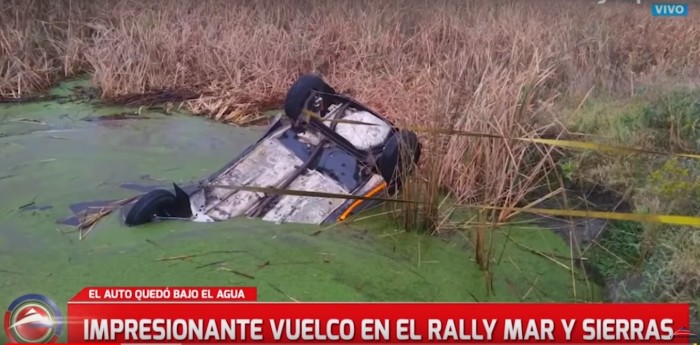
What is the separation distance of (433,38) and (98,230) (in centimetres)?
146

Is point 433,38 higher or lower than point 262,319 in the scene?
higher

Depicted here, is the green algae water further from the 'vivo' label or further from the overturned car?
the 'vivo' label

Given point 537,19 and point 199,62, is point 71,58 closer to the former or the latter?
point 199,62

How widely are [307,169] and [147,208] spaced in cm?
66

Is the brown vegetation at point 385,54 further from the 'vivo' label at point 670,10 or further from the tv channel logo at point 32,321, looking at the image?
the tv channel logo at point 32,321

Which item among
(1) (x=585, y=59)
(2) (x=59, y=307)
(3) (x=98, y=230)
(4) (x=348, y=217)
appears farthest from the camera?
(1) (x=585, y=59)

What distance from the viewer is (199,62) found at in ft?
9.94

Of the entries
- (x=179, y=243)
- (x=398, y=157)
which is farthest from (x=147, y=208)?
(x=398, y=157)

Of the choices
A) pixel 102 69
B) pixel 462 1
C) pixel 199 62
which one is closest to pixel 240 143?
pixel 199 62

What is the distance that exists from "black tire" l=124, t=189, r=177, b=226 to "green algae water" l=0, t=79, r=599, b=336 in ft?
0.12

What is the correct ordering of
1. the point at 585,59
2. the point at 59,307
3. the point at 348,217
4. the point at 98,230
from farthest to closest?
the point at 585,59 → the point at 348,217 → the point at 98,230 → the point at 59,307

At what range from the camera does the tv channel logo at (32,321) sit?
7.64 feet

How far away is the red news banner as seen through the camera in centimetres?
234

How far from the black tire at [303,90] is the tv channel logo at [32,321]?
1139mm
